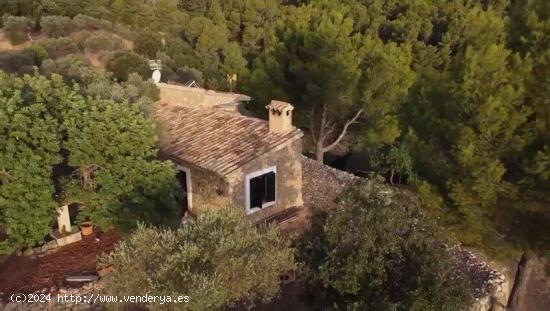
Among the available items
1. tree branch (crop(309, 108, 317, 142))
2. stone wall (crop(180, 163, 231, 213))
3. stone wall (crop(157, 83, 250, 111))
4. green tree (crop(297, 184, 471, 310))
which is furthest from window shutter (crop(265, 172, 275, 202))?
tree branch (crop(309, 108, 317, 142))

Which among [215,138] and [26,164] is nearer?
[26,164]

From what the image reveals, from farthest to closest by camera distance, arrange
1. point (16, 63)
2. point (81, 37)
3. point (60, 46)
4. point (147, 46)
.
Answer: point (147, 46), point (81, 37), point (60, 46), point (16, 63)

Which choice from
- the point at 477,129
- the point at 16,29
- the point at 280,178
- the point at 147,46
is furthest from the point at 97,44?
the point at 477,129

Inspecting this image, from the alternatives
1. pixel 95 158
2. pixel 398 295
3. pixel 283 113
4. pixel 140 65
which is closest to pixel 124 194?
pixel 95 158

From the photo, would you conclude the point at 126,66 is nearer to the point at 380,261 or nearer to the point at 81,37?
the point at 81,37

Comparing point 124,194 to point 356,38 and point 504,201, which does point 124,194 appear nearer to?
point 504,201

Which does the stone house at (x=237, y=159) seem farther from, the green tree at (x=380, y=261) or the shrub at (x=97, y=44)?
the shrub at (x=97, y=44)

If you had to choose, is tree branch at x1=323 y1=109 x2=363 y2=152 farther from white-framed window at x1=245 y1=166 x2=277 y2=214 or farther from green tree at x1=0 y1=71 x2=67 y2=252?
green tree at x1=0 y1=71 x2=67 y2=252

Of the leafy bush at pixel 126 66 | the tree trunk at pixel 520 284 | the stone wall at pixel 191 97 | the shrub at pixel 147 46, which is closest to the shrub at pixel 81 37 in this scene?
the shrub at pixel 147 46
